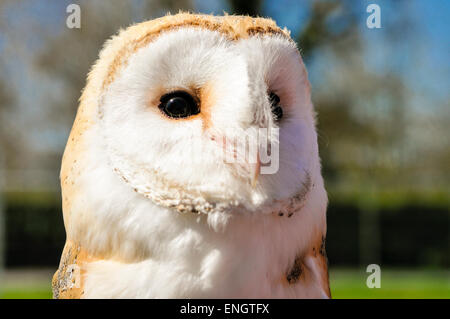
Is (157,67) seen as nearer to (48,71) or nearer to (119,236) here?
(119,236)

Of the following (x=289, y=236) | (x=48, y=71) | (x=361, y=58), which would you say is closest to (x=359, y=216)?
(x=361, y=58)
